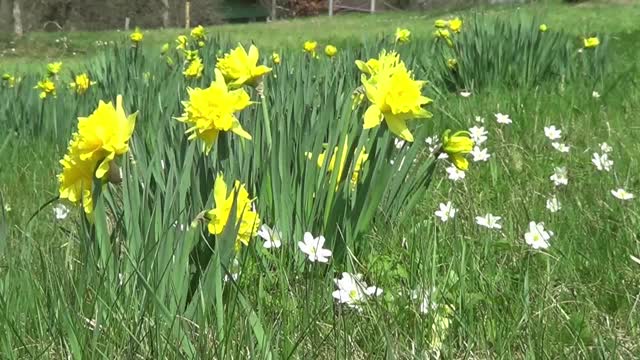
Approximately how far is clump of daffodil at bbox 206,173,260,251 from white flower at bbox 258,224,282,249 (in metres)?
0.16

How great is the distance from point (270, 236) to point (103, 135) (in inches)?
18.6

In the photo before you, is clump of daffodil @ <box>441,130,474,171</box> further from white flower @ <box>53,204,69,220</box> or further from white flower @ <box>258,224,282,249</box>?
white flower @ <box>53,204,69,220</box>

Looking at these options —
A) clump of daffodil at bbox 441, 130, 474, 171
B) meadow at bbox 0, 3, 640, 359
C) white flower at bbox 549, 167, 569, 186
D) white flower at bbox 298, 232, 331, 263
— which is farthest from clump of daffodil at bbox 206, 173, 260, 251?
white flower at bbox 549, 167, 569, 186

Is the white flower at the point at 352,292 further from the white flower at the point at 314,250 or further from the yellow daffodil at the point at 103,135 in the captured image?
the yellow daffodil at the point at 103,135

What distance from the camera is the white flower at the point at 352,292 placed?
1.14 metres

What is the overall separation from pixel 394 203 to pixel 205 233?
1.93 feet

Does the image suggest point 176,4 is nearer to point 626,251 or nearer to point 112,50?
point 112,50

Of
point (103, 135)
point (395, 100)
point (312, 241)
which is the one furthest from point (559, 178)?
point (103, 135)

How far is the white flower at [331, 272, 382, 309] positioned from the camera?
1145mm

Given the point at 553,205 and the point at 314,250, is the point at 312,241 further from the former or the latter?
the point at 553,205

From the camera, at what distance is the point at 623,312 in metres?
1.22

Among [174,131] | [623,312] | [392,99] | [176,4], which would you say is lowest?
[623,312]

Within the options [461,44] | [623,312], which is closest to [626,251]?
[623,312]

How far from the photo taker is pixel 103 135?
104 cm
